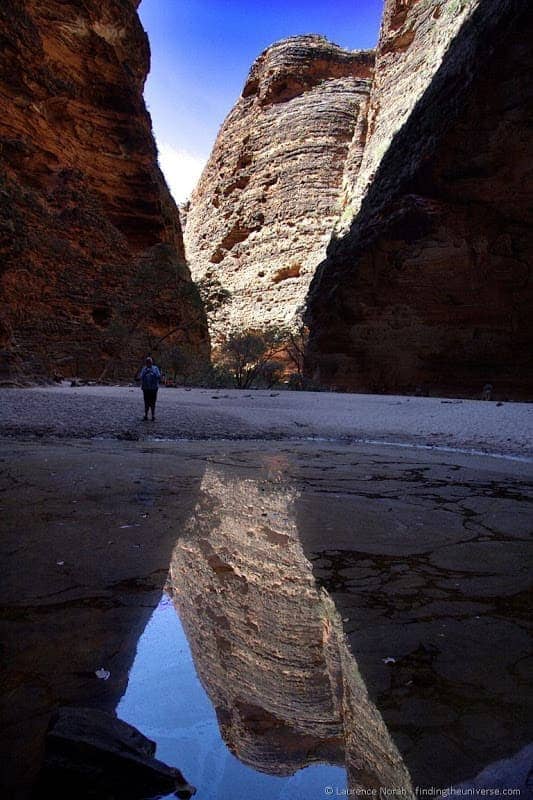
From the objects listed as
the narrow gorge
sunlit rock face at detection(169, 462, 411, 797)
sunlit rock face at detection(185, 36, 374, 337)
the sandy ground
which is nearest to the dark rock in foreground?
sunlit rock face at detection(169, 462, 411, 797)

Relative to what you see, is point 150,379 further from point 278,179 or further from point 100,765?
point 278,179

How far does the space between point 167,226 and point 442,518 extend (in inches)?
1198

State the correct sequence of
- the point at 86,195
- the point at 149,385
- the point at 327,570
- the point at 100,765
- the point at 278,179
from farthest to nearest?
1. the point at 278,179
2. the point at 86,195
3. the point at 149,385
4. the point at 327,570
5. the point at 100,765

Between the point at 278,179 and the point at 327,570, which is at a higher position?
the point at 278,179

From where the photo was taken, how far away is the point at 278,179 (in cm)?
4703

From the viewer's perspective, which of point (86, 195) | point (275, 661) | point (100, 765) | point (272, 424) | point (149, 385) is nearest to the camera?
point (100, 765)

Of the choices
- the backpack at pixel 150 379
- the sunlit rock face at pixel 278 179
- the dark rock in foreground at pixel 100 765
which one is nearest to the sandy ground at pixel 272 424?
the backpack at pixel 150 379

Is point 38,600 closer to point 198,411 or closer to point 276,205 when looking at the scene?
point 198,411

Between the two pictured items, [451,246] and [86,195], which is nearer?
[451,246]

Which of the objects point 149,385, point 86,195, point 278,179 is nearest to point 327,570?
point 149,385

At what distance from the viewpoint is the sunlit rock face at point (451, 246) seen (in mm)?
17984

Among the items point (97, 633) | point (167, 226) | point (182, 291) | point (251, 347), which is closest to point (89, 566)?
point (97, 633)

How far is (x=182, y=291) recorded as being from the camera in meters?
27.7

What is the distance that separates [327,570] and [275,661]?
658 millimetres
